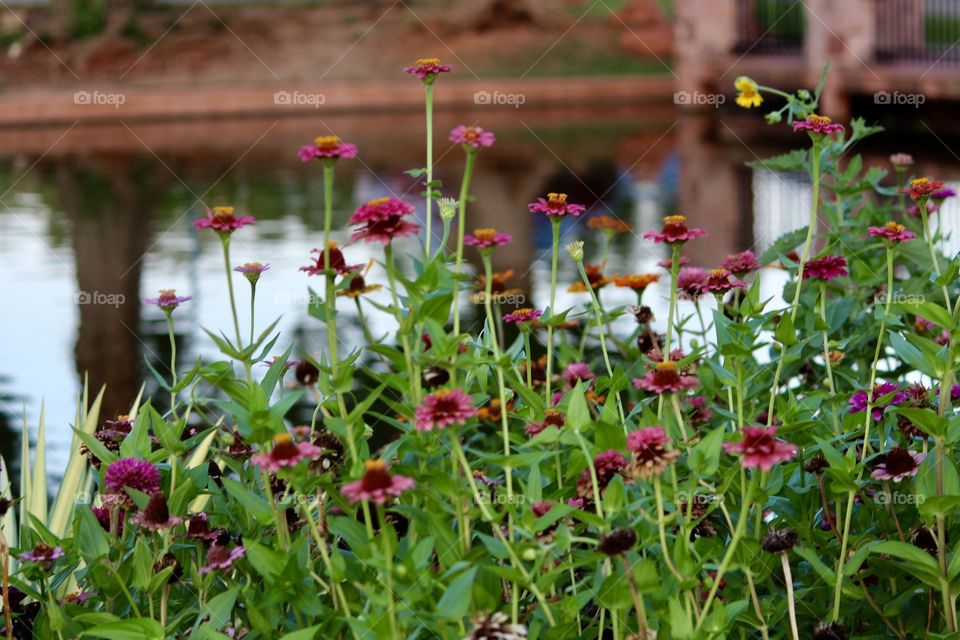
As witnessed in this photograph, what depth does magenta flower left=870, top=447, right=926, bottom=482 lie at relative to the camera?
5.78 feet

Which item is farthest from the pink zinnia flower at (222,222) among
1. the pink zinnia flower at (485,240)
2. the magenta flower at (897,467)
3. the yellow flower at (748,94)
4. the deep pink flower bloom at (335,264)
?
the yellow flower at (748,94)

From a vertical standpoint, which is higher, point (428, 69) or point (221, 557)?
point (428, 69)

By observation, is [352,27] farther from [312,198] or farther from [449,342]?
[449,342]

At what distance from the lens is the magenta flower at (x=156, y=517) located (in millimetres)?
1708

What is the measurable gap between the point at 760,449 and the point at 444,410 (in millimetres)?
352

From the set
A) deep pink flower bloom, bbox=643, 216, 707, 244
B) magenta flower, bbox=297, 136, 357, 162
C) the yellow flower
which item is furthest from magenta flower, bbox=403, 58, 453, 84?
the yellow flower

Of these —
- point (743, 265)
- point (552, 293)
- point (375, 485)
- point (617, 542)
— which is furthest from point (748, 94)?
point (375, 485)

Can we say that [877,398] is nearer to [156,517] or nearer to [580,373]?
[580,373]

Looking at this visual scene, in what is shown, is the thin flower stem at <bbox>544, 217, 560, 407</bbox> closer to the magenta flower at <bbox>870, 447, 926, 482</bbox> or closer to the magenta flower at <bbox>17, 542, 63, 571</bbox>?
the magenta flower at <bbox>870, 447, 926, 482</bbox>

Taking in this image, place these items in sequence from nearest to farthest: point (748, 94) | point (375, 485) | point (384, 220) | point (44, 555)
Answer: point (375, 485) → point (384, 220) → point (44, 555) → point (748, 94)

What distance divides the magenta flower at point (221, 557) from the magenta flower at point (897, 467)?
821mm

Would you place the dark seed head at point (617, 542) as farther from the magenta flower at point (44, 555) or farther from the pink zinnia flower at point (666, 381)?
the magenta flower at point (44, 555)

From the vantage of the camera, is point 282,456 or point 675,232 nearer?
point 282,456

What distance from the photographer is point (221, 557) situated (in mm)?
1672
